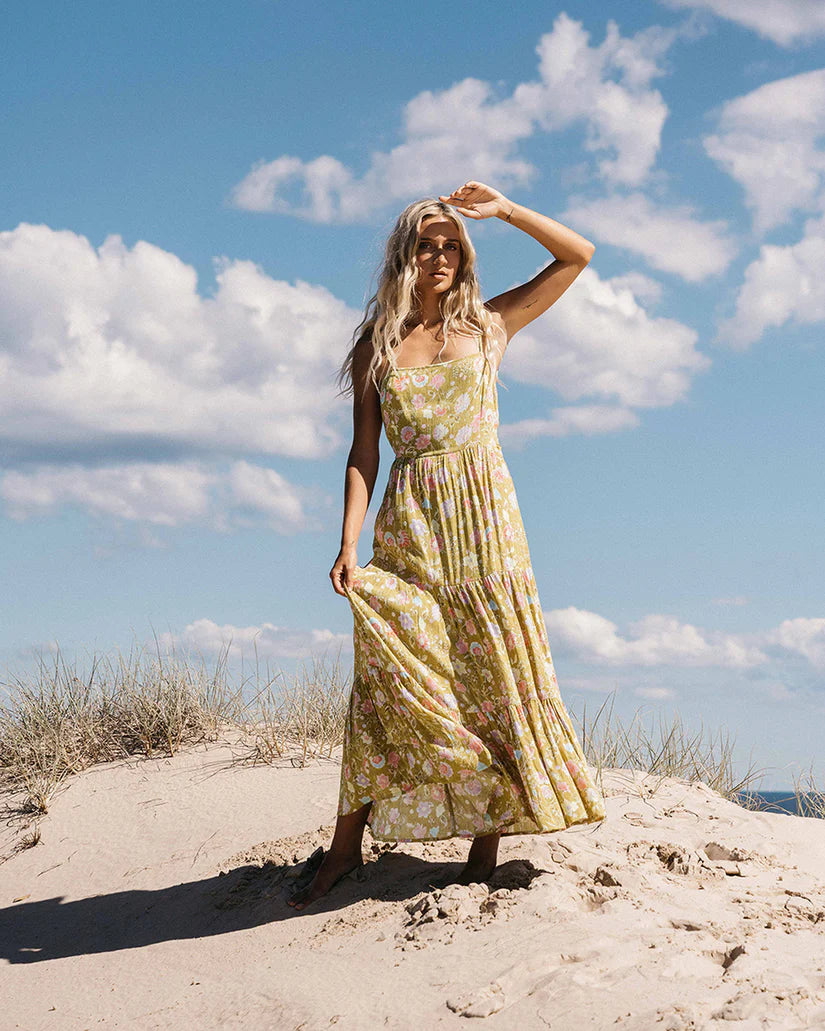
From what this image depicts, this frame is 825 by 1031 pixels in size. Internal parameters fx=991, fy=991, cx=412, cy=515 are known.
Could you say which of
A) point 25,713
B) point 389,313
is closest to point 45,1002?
point 389,313

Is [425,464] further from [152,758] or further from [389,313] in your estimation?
[152,758]

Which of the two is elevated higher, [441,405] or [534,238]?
[534,238]

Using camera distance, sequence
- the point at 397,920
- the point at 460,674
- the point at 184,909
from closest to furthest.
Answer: the point at 397,920 < the point at 460,674 < the point at 184,909

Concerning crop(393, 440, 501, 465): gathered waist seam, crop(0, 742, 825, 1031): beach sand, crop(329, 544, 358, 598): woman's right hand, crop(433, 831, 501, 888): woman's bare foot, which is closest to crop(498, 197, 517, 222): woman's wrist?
crop(393, 440, 501, 465): gathered waist seam

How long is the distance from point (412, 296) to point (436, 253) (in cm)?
22

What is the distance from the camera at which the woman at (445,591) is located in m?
4.11

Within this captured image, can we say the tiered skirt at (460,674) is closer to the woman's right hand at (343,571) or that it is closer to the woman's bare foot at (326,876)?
the woman's right hand at (343,571)

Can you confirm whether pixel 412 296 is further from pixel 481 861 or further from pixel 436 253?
pixel 481 861

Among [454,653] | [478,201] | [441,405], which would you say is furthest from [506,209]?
[454,653]

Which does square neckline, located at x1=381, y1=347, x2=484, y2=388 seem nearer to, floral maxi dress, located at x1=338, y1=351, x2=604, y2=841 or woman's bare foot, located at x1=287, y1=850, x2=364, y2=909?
floral maxi dress, located at x1=338, y1=351, x2=604, y2=841

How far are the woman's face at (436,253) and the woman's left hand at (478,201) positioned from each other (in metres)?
0.10

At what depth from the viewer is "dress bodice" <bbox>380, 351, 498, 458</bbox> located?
4.29 m

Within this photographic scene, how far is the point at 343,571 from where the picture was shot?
4.29m

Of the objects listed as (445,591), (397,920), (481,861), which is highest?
(445,591)
